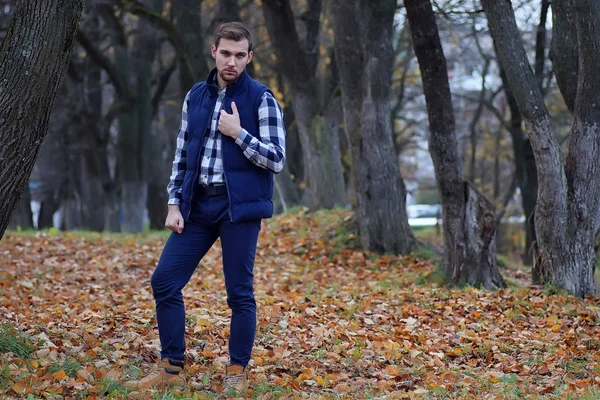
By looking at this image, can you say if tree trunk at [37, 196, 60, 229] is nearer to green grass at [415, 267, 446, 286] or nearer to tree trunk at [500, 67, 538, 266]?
tree trunk at [500, 67, 538, 266]

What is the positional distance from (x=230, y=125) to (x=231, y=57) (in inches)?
16.9

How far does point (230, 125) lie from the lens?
16.9 feet

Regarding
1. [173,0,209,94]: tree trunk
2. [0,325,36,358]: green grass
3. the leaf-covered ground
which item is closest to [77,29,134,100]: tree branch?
[173,0,209,94]: tree trunk

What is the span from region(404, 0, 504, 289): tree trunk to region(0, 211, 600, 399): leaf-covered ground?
509 mm

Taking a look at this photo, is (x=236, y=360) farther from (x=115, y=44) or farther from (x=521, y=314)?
(x=115, y=44)

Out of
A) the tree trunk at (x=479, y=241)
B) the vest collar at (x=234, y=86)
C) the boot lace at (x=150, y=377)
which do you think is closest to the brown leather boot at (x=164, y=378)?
the boot lace at (x=150, y=377)

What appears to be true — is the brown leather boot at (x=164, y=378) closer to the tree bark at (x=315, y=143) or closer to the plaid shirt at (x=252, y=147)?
the plaid shirt at (x=252, y=147)

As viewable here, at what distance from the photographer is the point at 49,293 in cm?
998

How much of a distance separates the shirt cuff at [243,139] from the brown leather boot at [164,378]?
1.46 m

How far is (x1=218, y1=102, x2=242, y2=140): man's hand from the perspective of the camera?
5137 millimetres

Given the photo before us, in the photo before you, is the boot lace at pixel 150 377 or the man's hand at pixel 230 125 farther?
the boot lace at pixel 150 377

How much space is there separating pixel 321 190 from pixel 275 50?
2.85 metres

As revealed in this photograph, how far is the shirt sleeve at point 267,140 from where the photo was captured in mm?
5141

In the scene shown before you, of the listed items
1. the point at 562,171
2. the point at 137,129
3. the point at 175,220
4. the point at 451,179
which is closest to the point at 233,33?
the point at 175,220
